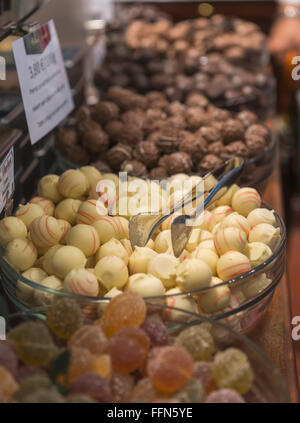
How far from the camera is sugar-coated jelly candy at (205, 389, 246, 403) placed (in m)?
0.59

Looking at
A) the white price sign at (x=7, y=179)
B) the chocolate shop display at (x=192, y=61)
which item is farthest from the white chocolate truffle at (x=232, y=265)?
the chocolate shop display at (x=192, y=61)

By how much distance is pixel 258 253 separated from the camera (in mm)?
876

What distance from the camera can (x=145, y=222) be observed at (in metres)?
0.96

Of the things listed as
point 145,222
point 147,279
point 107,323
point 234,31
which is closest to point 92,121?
point 145,222

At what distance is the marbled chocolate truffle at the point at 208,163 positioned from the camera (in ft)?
4.07

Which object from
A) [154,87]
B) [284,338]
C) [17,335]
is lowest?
[284,338]

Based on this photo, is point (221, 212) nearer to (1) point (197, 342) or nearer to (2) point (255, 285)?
(2) point (255, 285)

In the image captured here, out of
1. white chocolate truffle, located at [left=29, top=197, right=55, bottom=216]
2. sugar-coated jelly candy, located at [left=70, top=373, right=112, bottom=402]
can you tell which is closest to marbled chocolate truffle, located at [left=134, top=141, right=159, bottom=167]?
white chocolate truffle, located at [left=29, top=197, right=55, bottom=216]

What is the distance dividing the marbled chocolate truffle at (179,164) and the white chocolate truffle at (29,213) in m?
0.38

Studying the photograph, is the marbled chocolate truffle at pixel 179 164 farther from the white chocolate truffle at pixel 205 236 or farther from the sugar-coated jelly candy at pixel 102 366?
the sugar-coated jelly candy at pixel 102 366

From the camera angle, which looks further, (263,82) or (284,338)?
(263,82)

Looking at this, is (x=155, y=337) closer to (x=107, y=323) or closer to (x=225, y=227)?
(x=107, y=323)

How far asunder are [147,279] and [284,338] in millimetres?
279

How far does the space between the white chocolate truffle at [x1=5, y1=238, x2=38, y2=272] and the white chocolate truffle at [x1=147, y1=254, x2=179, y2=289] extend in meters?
0.21
